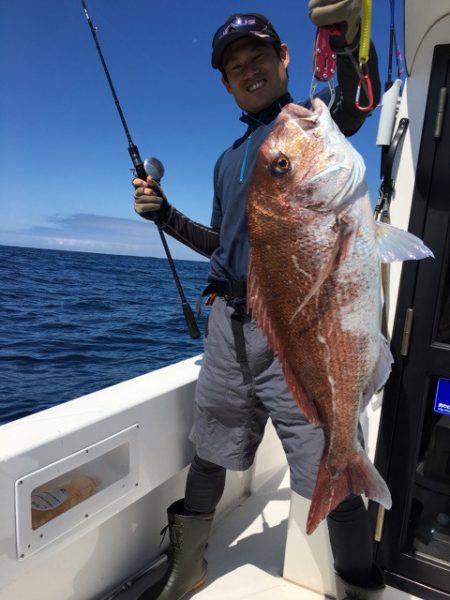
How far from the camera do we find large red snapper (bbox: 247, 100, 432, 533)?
1420 mm

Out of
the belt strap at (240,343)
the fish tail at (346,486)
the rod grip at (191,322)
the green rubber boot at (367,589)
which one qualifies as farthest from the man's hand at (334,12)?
the green rubber boot at (367,589)

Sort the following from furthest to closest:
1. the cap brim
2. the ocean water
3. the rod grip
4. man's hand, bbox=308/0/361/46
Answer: the ocean water, the rod grip, the cap brim, man's hand, bbox=308/0/361/46

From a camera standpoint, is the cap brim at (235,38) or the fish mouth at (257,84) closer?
the cap brim at (235,38)

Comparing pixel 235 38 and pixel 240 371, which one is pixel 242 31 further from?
pixel 240 371

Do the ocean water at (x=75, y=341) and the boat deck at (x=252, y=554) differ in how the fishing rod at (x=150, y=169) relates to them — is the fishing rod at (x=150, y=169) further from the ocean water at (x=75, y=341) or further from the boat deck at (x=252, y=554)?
the ocean water at (x=75, y=341)

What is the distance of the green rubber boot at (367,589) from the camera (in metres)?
1.91

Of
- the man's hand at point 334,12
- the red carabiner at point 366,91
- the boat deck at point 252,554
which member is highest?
the man's hand at point 334,12

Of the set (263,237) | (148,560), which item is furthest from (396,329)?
(148,560)

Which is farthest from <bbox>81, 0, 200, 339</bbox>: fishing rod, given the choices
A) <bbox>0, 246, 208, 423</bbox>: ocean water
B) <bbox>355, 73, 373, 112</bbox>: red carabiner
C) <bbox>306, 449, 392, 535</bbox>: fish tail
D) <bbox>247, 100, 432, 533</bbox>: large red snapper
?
<bbox>0, 246, 208, 423</bbox>: ocean water

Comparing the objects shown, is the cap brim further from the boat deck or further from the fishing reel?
the boat deck

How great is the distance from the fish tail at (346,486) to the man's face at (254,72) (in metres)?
1.45

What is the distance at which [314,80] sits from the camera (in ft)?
5.02

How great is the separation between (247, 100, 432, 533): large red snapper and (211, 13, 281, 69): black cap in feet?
1.67

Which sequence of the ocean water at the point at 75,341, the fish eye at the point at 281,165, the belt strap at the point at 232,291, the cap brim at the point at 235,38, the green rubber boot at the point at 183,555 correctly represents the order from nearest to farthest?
the fish eye at the point at 281,165, the cap brim at the point at 235,38, the belt strap at the point at 232,291, the green rubber boot at the point at 183,555, the ocean water at the point at 75,341
